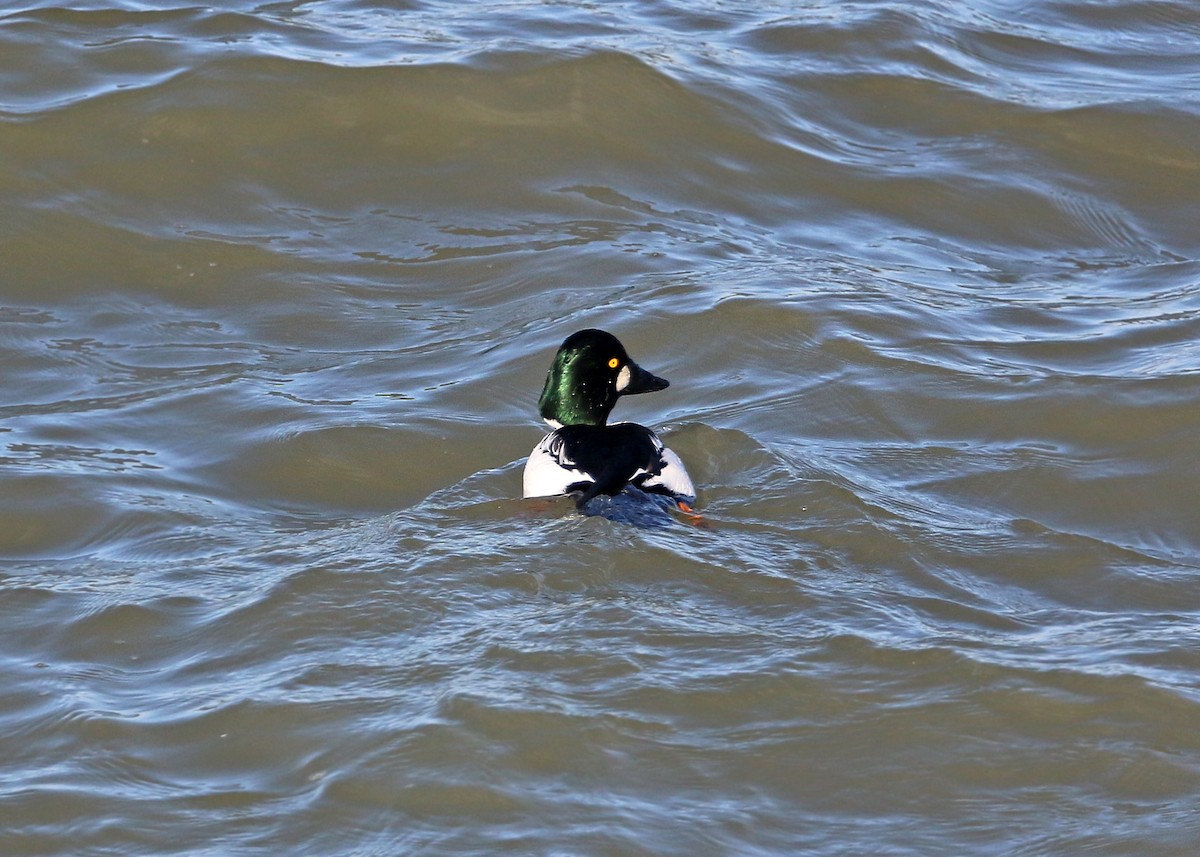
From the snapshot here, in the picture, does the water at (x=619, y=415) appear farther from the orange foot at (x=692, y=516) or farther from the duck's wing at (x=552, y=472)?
the duck's wing at (x=552, y=472)

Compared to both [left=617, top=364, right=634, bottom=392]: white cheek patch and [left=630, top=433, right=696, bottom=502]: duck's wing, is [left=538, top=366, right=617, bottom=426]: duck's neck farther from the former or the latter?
[left=630, top=433, right=696, bottom=502]: duck's wing

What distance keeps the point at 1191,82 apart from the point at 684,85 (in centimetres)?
388

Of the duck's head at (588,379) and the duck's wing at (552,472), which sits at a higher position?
the duck's head at (588,379)

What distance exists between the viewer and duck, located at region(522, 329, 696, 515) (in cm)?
647

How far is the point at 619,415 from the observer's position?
802 centimetres

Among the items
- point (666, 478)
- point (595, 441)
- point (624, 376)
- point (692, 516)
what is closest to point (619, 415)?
point (624, 376)

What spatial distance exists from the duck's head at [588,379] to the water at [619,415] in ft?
1.45

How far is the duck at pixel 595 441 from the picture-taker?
21.2 feet

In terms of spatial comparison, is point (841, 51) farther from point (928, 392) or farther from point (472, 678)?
point (472, 678)

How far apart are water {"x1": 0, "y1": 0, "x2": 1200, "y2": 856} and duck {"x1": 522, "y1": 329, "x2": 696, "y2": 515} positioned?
0.88 ft

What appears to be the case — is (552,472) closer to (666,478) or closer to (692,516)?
(666,478)

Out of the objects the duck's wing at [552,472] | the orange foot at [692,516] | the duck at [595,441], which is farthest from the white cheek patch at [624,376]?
the orange foot at [692,516]

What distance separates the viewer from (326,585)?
5.66 m

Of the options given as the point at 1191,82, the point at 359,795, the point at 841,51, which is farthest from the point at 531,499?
the point at 1191,82
